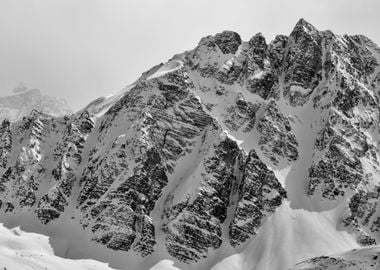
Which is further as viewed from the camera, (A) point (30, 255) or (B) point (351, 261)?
(A) point (30, 255)

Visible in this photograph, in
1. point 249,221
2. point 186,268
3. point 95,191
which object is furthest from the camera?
point 95,191

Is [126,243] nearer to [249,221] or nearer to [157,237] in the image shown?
[157,237]

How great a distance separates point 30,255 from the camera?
166 meters

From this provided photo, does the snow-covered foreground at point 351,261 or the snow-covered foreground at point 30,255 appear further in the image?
the snow-covered foreground at point 30,255

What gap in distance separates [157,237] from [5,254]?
4617 cm

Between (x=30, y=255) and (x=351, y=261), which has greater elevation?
(x=30, y=255)

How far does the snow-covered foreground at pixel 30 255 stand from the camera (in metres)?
155

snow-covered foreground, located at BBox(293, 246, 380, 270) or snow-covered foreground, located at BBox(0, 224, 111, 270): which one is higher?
snow-covered foreground, located at BBox(0, 224, 111, 270)

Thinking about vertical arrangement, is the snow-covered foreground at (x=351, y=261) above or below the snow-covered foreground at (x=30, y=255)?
below

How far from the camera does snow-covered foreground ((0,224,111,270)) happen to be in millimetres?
154800

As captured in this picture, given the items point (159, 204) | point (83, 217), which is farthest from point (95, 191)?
point (159, 204)

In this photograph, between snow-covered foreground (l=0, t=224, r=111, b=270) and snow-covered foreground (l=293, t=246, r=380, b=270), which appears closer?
snow-covered foreground (l=293, t=246, r=380, b=270)

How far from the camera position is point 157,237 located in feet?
595

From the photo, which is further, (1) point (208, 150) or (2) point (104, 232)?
(1) point (208, 150)
